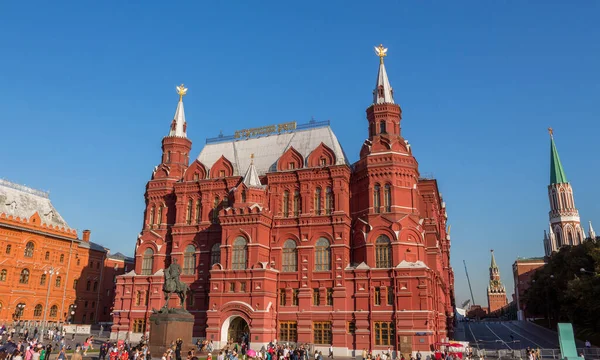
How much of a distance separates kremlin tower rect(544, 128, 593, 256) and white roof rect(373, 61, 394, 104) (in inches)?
4093

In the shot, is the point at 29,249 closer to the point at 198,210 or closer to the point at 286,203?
the point at 198,210

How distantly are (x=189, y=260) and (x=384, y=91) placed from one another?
94.8 ft

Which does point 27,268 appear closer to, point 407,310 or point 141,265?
point 141,265

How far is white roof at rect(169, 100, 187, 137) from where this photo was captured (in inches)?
2477

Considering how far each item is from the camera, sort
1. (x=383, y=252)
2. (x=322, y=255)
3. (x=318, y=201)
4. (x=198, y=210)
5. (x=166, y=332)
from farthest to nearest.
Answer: (x=198, y=210), (x=318, y=201), (x=322, y=255), (x=383, y=252), (x=166, y=332)

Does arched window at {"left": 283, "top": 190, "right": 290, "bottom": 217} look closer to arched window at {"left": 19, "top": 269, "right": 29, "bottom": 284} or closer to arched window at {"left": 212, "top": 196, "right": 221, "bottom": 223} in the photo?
arched window at {"left": 212, "top": 196, "right": 221, "bottom": 223}

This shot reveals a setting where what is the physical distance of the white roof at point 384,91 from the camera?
177ft

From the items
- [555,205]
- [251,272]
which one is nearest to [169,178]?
[251,272]

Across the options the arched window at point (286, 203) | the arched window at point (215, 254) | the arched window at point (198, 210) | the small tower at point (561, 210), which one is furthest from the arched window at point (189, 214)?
the small tower at point (561, 210)

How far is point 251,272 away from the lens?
158 ft

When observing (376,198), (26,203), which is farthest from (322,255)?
(26,203)

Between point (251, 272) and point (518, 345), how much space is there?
3362 centimetres

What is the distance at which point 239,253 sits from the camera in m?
50.1

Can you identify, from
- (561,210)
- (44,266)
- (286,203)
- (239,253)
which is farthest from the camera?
(561,210)
